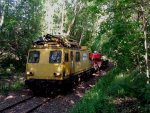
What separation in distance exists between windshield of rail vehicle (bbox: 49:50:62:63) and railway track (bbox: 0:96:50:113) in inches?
83.2

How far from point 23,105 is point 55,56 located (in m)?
3.82

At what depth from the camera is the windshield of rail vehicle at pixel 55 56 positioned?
1638cm

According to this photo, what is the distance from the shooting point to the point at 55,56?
1648cm

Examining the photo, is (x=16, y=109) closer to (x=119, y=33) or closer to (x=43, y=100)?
(x=43, y=100)

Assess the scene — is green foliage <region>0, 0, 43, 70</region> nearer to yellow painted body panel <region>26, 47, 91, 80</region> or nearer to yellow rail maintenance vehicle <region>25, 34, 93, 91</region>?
yellow rail maintenance vehicle <region>25, 34, 93, 91</region>

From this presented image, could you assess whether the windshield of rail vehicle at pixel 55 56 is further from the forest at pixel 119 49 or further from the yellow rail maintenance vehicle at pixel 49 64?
the forest at pixel 119 49

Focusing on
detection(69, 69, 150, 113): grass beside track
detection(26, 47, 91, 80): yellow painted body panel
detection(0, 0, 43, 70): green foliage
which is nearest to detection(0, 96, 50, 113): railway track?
detection(26, 47, 91, 80): yellow painted body panel

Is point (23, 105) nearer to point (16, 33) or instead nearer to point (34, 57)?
point (34, 57)

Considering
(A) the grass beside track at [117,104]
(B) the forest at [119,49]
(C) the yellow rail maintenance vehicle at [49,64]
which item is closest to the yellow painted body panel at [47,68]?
(C) the yellow rail maintenance vehicle at [49,64]

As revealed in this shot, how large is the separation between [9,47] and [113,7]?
47.4ft

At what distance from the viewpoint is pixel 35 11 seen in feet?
97.7

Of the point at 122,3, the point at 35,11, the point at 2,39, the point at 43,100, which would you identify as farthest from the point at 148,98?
the point at 35,11

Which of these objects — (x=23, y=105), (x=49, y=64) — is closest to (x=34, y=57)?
(x=49, y=64)

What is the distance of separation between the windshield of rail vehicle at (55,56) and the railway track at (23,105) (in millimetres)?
2113
